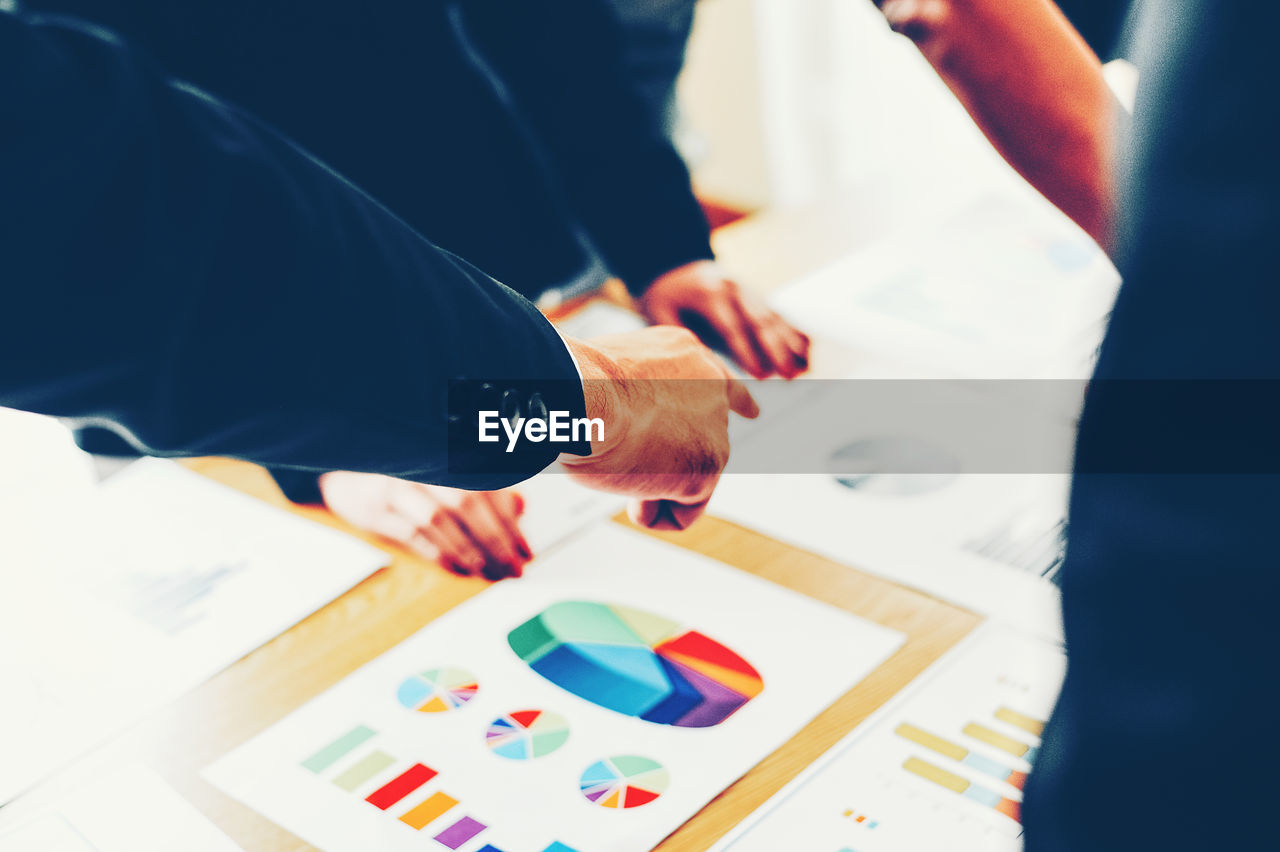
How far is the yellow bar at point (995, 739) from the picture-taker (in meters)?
0.54

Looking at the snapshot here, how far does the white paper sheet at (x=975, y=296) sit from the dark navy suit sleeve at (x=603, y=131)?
0.42 feet

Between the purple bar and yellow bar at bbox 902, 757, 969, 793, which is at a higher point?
yellow bar at bbox 902, 757, 969, 793

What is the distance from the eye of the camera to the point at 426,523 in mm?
734

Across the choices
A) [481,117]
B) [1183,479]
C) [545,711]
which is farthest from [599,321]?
[1183,479]

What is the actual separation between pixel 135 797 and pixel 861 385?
58 centimetres

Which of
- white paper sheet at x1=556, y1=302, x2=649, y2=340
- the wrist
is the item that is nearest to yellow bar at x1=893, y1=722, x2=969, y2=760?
the wrist

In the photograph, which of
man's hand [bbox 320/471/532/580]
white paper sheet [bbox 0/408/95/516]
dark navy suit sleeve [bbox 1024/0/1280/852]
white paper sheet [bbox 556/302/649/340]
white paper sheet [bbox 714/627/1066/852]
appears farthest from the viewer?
white paper sheet [bbox 556/302/649/340]

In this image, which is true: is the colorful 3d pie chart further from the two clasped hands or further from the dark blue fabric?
the dark blue fabric

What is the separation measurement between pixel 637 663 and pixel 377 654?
0.16m

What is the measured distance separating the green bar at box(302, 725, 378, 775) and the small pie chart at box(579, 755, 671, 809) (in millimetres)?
129

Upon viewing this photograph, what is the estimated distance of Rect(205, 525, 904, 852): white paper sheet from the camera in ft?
1.73

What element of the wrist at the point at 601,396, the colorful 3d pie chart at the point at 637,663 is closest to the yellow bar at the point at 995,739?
the colorful 3d pie chart at the point at 637,663

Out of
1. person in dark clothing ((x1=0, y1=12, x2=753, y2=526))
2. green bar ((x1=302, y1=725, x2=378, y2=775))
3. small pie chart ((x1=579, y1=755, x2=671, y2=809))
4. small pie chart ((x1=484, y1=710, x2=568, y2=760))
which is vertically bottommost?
green bar ((x1=302, y1=725, x2=378, y2=775))

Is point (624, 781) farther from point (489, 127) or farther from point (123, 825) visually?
point (489, 127)
